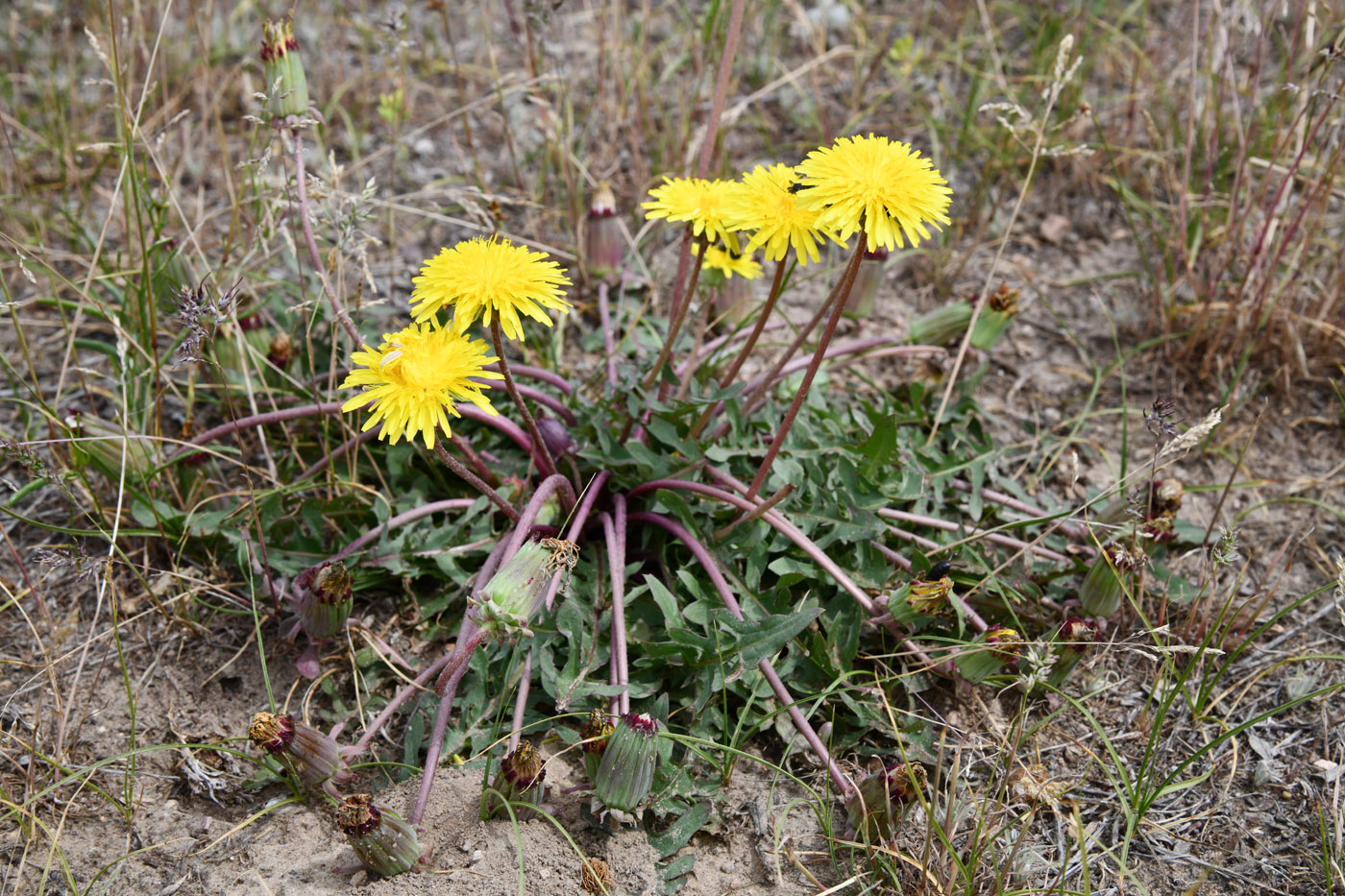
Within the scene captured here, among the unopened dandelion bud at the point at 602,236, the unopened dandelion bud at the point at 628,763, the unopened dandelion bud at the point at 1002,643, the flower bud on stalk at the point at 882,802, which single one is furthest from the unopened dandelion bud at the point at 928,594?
the unopened dandelion bud at the point at 602,236

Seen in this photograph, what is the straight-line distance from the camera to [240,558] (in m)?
2.09

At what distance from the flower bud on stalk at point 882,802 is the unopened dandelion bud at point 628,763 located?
399mm

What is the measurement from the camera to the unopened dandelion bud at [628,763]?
164 cm

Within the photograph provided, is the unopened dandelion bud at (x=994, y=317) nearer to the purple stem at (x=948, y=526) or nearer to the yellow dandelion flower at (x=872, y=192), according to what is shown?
the purple stem at (x=948, y=526)

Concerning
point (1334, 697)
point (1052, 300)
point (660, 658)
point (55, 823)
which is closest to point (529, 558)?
point (660, 658)

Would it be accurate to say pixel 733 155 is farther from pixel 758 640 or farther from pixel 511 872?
pixel 511 872

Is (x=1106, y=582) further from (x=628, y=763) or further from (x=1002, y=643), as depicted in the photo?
(x=628, y=763)

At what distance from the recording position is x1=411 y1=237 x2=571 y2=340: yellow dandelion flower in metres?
1.57

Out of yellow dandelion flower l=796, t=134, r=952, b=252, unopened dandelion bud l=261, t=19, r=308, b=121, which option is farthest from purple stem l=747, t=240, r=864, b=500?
unopened dandelion bud l=261, t=19, r=308, b=121

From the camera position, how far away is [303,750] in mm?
1696

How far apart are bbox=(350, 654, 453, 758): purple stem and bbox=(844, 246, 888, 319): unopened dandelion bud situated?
4.81 feet

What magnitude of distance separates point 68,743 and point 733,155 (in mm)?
2814

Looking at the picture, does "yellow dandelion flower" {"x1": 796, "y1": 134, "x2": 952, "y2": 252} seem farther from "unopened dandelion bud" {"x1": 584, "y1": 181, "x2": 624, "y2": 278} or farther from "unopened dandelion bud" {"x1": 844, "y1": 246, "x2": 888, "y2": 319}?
"unopened dandelion bud" {"x1": 584, "y1": 181, "x2": 624, "y2": 278}

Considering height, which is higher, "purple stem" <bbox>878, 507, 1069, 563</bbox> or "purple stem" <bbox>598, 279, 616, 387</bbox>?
"purple stem" <bbox>598, 279, 616, 387</bbox>
